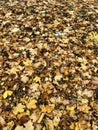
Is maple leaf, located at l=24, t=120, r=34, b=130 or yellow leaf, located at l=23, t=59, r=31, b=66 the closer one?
maple leaf, located at l=24, t=120, r=34, b=130

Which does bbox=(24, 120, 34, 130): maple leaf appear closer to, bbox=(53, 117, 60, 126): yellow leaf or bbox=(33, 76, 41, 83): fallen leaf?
bbox=(53, 117, 60, 126): yellow leaf

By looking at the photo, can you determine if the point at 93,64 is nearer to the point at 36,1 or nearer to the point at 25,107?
the point at 25,107

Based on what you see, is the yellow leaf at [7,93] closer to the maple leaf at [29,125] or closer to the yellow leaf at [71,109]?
the maple leaf at [29,125]

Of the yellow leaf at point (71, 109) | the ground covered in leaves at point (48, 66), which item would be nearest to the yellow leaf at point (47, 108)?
the ground covered in leaves at point (48, 66)

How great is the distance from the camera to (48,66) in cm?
467

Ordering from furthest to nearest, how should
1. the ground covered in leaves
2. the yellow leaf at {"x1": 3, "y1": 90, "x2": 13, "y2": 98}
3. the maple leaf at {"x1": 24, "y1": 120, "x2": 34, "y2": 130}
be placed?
the yellow leaf at {"x1": 3, "y1": 90, "x2": 13, "y2": 98} → the ground covered in leaves → the maple leaf at {"x1": 24, "y1": 120, "x2": 34, "y2": 130}

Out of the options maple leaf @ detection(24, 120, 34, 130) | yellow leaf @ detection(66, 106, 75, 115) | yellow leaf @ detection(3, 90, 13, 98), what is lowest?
maple leaf @ detection(24, 120, 34, 130)

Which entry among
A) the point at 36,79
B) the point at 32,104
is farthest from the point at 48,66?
the point at 32,104

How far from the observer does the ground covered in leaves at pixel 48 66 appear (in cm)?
387

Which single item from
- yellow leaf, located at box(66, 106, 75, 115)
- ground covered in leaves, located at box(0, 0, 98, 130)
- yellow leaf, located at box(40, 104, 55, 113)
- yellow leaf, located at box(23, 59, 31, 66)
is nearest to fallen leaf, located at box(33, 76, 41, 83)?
ground covered in leaves, located at box(0, 0, 98, 130)

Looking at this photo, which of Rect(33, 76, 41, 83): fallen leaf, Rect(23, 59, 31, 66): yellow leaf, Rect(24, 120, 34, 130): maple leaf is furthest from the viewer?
Rect(23, 59, 31, 66): yellow leaf

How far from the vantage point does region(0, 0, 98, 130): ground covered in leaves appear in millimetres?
3871

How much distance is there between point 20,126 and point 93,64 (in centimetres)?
187

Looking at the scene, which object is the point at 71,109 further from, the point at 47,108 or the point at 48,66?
the point at 48,66
